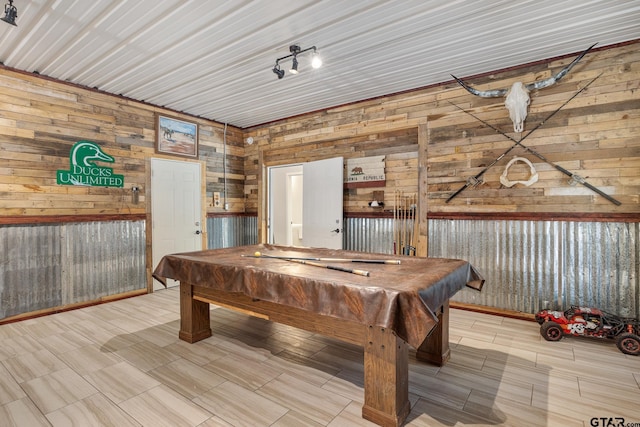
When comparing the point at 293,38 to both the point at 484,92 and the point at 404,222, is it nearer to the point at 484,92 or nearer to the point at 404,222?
the point at 484,92

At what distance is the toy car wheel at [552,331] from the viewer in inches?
124

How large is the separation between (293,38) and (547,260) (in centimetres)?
366

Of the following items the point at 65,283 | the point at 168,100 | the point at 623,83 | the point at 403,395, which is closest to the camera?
the point at 403,395

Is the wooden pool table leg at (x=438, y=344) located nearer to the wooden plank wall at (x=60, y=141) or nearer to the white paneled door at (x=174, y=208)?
the white paneled door at (x=174, y=208)

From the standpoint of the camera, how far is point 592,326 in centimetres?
307

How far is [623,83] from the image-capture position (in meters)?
3.30

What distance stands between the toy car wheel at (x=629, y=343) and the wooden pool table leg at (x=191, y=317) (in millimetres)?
3884

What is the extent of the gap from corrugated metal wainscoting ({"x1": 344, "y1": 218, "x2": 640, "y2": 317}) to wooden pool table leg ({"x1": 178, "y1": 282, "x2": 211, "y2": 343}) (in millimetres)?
2991

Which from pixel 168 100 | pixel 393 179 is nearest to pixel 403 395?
pixel 393 179

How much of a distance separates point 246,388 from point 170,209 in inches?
152

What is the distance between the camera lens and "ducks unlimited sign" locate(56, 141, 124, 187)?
429 cm

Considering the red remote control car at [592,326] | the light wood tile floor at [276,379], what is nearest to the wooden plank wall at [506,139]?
the red remote control car at [592,326]

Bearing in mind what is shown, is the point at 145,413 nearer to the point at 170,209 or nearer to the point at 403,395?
the point at 403,395

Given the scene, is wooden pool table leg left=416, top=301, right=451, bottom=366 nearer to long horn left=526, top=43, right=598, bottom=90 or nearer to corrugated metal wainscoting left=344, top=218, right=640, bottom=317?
corrugated metal wainscoting left=344, top=218, right=640, bottom=317
